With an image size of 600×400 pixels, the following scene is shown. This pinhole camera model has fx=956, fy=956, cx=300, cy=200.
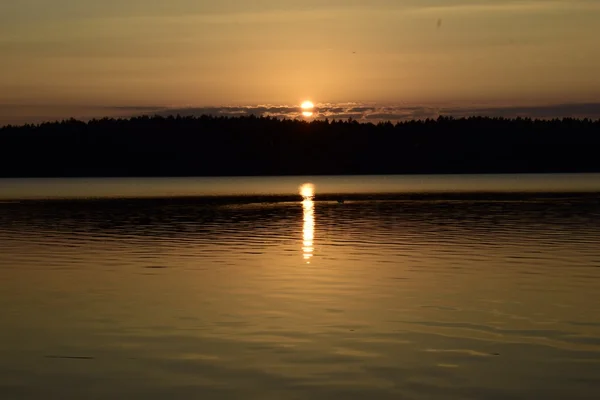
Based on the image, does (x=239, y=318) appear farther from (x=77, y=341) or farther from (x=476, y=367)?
(x=476, y=367)

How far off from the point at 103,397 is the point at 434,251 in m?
27.5

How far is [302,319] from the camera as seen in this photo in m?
24.1

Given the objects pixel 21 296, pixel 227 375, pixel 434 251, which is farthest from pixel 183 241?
pixel 227 375

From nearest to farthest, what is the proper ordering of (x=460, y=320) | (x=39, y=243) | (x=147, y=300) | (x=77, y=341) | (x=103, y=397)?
(x=103, y=397), (x=77, y=341), (x=460, y=320), (x=147, y=300), (x=39, y=243)

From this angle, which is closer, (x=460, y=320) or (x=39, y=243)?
(x=460, y=320)

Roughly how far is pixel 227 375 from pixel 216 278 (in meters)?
15.2

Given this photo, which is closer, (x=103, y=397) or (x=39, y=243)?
(x=103, y=397)

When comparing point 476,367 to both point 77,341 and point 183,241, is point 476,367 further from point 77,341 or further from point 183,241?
point 183,241

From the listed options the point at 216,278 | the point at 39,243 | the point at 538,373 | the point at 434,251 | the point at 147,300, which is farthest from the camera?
the point at 39,243

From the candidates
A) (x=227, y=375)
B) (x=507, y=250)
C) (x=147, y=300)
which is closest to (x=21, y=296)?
(x=147, y=300)

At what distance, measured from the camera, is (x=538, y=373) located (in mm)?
17969

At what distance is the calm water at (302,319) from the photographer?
1742cm

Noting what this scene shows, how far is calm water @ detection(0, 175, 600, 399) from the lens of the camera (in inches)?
686

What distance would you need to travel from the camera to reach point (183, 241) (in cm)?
4984
